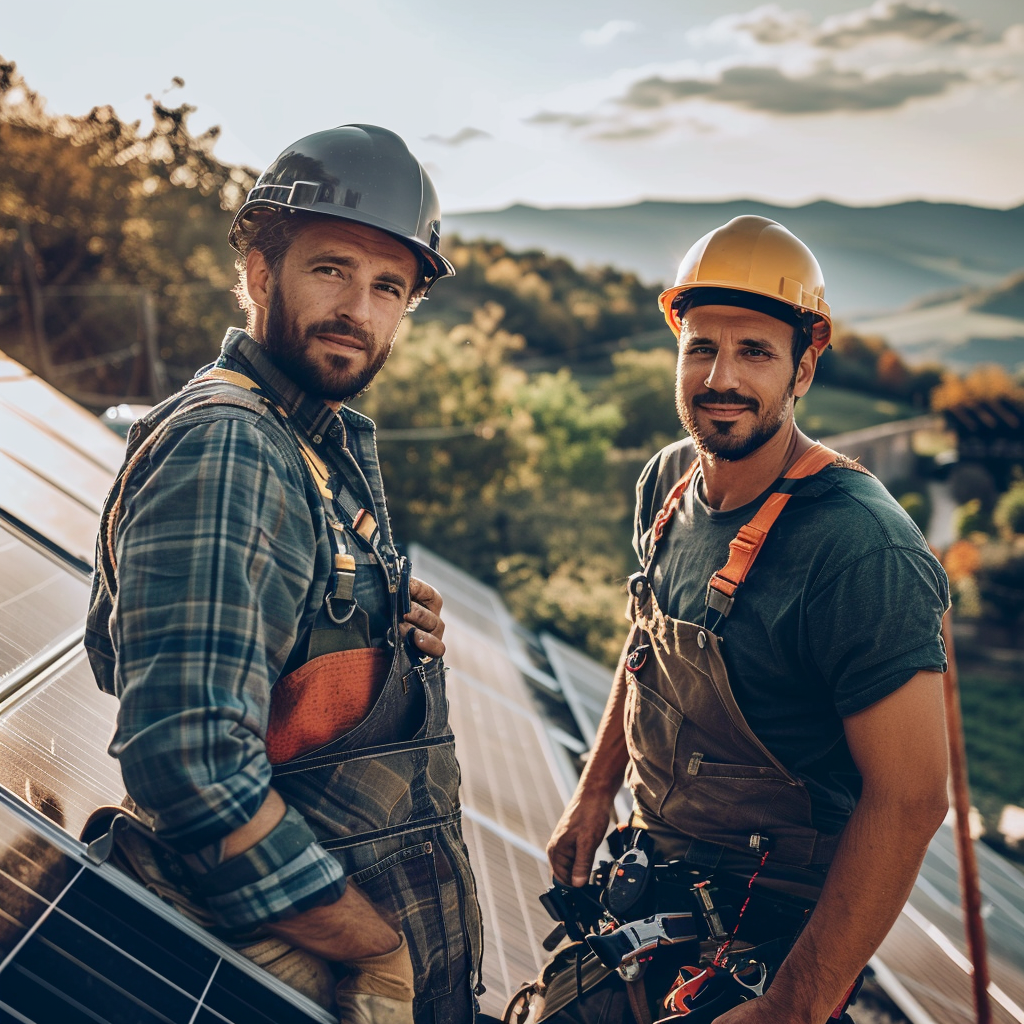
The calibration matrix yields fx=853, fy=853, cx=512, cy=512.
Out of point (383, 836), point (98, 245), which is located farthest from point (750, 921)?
point (98, 245)

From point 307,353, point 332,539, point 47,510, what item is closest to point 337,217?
point 307,353

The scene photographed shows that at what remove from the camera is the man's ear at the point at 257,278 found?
238 cm

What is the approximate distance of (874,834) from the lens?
226 centimetres

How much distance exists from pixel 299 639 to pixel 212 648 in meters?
0.35

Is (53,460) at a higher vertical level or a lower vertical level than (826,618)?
lower

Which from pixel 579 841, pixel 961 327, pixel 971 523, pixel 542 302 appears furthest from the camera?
pixel 961 327

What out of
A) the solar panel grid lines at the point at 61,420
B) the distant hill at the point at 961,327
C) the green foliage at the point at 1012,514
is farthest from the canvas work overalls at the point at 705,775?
the distant hill at the point at 961,327

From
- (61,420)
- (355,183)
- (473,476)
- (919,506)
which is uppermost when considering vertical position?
(355,183)

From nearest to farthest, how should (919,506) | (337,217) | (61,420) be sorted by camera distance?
(337,217)
(61,420)
(919,506)

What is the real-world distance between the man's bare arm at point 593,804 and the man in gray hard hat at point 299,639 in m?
0.83

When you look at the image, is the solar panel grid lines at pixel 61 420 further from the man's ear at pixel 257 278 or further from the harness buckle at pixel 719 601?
the harness buckle at pixel 719 601

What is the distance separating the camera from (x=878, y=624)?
2232 mm

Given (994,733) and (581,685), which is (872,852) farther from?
(994,733)

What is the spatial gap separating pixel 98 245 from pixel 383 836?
1280 inches
